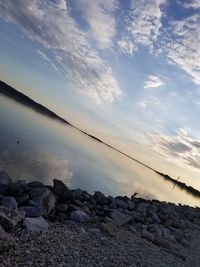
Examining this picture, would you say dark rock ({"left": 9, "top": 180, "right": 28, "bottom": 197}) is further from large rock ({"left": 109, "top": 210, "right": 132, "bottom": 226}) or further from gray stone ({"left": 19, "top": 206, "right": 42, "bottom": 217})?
large rock ({"left": 109, "top": 210, "right": 132, "bottom": 226})

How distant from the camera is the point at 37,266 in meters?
7.08

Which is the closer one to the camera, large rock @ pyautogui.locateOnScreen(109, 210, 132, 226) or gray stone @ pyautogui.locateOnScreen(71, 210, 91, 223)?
gray stone @ pyautogui.locateOnScreen(71, 210, 91, 223)

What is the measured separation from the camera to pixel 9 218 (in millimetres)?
8898

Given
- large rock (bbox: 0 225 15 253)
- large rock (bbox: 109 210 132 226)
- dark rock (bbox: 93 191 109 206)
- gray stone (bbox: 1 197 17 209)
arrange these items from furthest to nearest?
dark rock (bbox: 93 191 109 206) → large rock (bbox: 109 210 132 226) → gray stone (bbox: 1 197 17 209) → large rock (bbox: 0 225 15 253)

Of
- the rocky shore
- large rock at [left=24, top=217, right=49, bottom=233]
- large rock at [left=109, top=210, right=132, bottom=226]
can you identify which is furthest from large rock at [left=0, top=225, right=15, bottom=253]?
large rock at [left=109, top=210, right=132, bottom=226]

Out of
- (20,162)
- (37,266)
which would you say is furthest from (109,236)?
(20,162)

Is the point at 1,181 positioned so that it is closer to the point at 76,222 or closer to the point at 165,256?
the point at 76,222

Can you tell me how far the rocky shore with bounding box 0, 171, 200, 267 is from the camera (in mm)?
7867

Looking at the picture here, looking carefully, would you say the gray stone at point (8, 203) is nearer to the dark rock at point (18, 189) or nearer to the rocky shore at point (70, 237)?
the rocky shore at point (70, 237)

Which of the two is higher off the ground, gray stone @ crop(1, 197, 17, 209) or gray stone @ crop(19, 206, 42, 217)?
gray stone @ crop(19, 206, 42, 217)

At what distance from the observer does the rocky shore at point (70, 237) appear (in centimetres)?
787

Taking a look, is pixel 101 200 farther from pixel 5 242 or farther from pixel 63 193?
pixel 5 242

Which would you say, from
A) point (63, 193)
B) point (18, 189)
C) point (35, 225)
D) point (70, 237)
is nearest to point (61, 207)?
point (63, 193)

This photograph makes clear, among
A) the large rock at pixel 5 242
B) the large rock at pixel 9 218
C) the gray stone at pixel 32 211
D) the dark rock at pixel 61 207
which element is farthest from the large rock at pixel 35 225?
the dark rock at pixel 61 207
